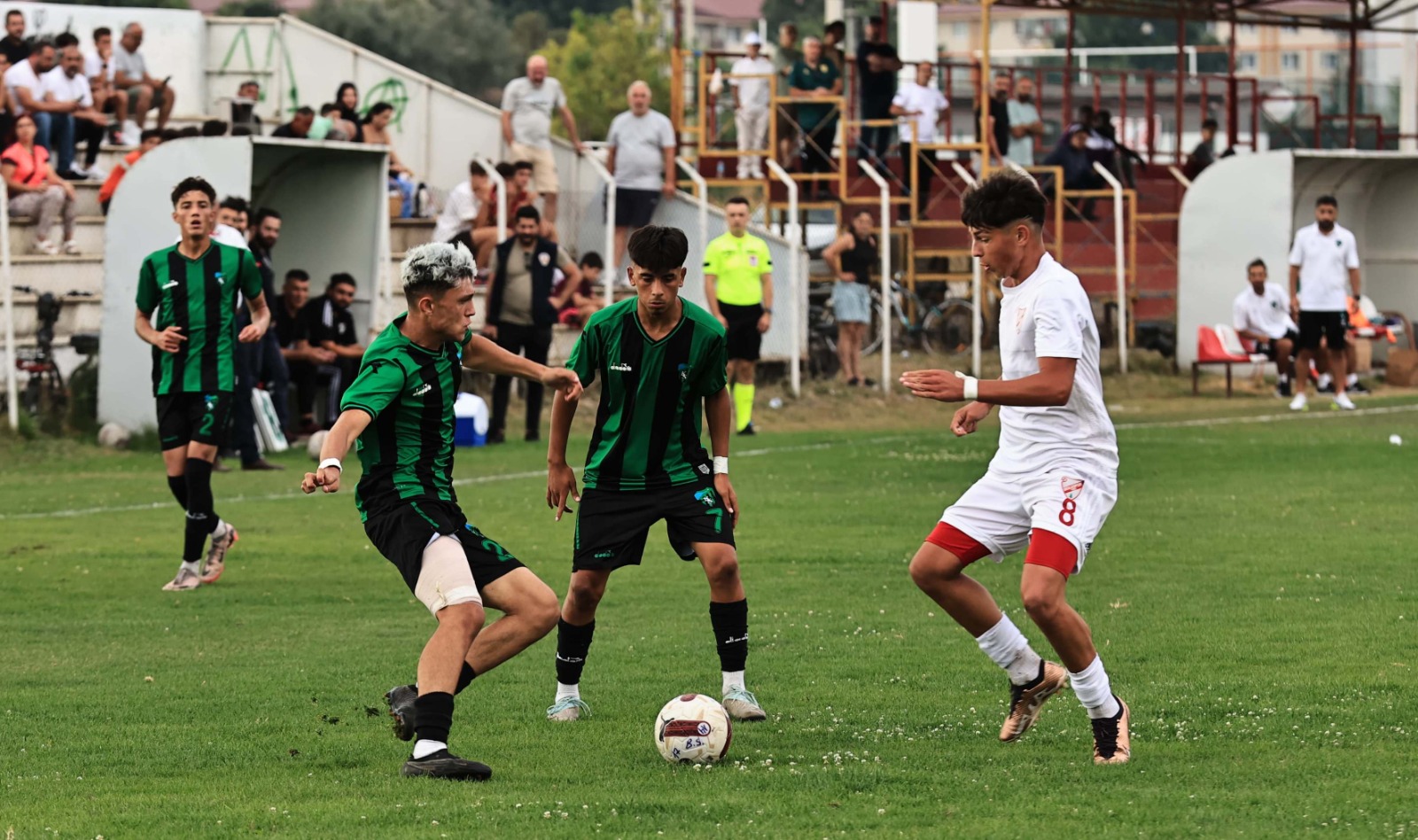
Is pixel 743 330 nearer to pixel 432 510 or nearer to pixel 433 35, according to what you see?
pixel 432 510

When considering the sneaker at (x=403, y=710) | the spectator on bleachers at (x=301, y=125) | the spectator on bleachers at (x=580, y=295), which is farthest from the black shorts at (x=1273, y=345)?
the sneaker at (x=403, y=710)

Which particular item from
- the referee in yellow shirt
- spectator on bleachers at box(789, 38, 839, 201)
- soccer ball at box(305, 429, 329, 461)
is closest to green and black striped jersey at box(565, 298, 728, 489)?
soccer ball at box(305, 429, 329, 461)

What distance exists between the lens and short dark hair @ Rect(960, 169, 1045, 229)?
21.2 ft

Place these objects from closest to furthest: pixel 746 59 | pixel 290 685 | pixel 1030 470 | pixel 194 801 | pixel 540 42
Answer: pixel 194 801
pixel 1030 470
pixel 290 685
pixel 746 59
pixel 540 42

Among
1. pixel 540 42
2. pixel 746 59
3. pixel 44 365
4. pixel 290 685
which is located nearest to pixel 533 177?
pixel 746 59

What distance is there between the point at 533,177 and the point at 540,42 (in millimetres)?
73610

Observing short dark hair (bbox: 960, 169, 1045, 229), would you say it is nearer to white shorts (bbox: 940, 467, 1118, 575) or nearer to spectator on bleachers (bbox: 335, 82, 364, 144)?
white shorts (bbox: 940, 467, 1118, 575)

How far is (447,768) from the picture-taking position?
6.20 metres

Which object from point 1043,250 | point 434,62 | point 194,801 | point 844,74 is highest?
point 434,62

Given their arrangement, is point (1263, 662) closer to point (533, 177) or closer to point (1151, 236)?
point (533, 177)

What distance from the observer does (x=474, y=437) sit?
19.5 m

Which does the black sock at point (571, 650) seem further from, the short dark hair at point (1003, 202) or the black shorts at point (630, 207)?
the black shorts at point (630, 207)

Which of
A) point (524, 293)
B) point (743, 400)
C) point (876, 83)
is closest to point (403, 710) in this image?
point (524, 293)

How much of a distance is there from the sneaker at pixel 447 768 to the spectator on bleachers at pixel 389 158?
17.4m
